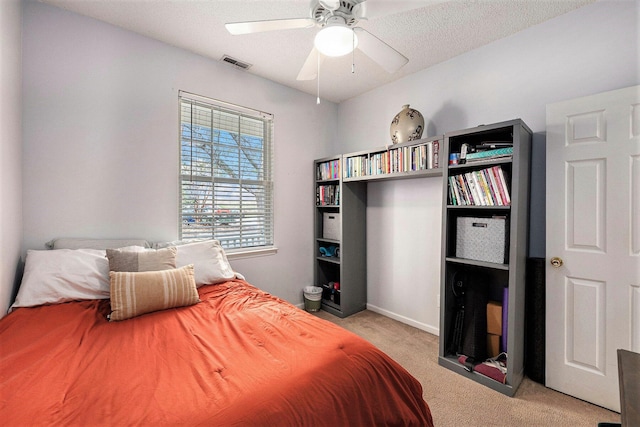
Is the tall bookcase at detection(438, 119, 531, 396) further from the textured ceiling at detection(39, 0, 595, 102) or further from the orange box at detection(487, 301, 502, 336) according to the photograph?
the textured ceiling at detection(39, 0, 595, 102)

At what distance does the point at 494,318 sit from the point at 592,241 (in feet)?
2.71

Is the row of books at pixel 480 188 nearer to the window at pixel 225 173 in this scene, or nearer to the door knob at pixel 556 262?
the door knob at pixel 556 262

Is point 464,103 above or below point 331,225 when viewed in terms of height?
above

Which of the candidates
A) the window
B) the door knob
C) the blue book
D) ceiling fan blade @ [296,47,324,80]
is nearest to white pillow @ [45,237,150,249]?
the window

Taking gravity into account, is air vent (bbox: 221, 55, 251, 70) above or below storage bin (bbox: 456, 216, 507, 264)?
Result: above

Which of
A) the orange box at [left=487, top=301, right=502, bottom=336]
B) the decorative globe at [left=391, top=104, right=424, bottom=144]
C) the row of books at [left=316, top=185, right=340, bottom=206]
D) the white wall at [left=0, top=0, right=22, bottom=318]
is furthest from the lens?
the row of books at [left=316, top=185, right=340, bottom=206]

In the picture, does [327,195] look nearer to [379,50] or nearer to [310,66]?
[310,66]

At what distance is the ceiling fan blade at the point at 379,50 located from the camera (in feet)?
5.00

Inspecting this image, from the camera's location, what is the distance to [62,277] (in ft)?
5.53

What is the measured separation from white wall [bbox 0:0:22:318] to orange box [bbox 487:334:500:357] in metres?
3.16

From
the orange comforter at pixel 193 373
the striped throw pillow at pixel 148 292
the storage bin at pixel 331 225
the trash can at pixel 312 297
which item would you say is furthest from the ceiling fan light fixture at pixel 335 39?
the trash can at pixel 312 297

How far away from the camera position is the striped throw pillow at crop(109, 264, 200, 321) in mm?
1536

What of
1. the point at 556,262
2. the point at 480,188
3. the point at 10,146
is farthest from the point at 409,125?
the point at 10,146

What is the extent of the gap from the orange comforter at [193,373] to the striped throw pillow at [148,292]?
0.07m
